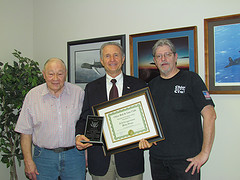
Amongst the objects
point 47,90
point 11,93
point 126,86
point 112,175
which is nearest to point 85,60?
point 47,90

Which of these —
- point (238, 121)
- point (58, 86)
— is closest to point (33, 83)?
point (58, 86)

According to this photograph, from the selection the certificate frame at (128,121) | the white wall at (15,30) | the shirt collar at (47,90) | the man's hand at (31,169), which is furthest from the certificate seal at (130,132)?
the white wall at (15,30)

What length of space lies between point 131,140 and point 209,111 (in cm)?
70

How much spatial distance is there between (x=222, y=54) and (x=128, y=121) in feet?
4.14

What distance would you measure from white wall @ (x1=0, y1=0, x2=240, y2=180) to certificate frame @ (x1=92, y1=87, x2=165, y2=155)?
926 millimetres

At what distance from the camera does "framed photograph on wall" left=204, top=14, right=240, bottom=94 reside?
2.12 meters

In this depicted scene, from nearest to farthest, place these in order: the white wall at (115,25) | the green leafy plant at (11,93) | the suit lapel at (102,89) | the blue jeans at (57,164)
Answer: the suit lapel at (102,89), the blue jeans at (57,164), the white wall at (115,25), the green leafy plant at (11,93)

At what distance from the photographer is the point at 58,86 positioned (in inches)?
83.8

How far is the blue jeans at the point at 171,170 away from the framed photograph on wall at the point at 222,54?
2.97ft

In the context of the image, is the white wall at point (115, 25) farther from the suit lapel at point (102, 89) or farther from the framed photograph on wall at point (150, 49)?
the suit lapel at point (102, 89)

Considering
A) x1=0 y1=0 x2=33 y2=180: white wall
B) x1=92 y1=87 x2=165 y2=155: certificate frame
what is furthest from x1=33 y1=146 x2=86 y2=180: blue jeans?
x1=0 y1=0 x2=33 y2=180: white wall

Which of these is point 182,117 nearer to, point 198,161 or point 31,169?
point 198,161

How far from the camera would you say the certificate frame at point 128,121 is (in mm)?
1763

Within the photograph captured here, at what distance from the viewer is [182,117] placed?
181cm
